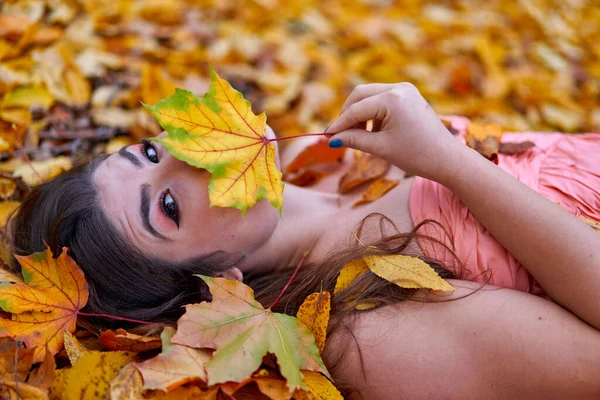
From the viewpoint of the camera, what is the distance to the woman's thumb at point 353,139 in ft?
4.36

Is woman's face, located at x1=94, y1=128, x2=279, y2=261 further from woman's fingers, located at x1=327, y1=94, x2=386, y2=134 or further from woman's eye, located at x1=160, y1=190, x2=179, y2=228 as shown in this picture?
woman's fingers, located at x1=327, y1=94, x2=386, y2=134

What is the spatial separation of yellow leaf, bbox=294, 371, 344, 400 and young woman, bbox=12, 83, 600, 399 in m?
0.06

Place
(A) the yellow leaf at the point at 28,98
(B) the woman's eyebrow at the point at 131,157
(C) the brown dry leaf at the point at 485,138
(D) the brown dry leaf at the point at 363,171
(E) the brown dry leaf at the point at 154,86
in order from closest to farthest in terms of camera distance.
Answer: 1. (B) the woman's eyebrow at the point at 131,157
2. (C) the brown dry leaf at the point at 485,138
3. (D) the brown dry leaf at the point at 363,171
4. (A) the yellow leaf at the point at 28,98
5. (E) the brown dry leaf at the point at 154,86

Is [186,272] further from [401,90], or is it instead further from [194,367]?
[401,90]

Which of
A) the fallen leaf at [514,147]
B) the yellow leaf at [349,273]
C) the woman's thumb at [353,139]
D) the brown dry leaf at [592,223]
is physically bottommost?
the yellow leaf at [349,273]

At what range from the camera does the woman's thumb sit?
1329 millimetres

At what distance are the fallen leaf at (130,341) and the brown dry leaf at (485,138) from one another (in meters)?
0.99

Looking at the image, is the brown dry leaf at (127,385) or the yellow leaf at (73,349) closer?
the brown dry leaf at (127,385)

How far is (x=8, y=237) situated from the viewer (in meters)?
1.52

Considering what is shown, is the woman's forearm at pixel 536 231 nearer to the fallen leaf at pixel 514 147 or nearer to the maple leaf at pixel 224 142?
the fallen leaf at pixel 514 147

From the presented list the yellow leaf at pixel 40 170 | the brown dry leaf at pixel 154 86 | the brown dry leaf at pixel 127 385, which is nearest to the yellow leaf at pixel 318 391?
the brown dry leaf at pixel 127 385

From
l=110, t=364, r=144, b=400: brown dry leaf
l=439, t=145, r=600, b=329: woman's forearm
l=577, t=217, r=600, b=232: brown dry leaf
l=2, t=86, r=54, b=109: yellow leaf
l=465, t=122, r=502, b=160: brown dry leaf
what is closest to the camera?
l=110, t=364, r=144, b=400: brown dry leaf

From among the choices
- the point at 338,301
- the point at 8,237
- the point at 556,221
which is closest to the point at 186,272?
the point at 338,301

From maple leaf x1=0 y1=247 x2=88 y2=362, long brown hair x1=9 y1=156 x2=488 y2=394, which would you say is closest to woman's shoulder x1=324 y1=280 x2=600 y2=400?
long brown hair x1=9 y1=156 x2=488 y2=394
